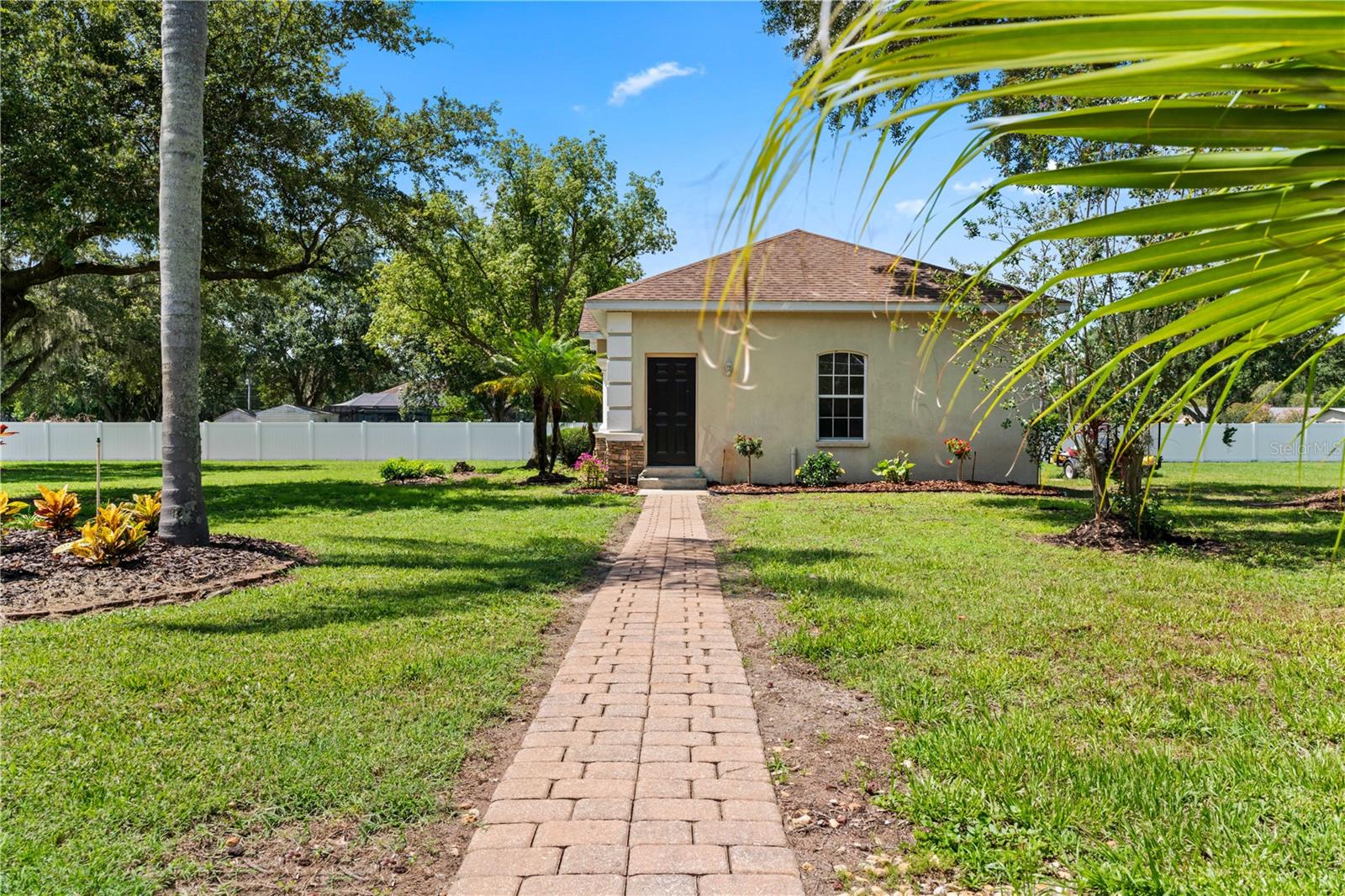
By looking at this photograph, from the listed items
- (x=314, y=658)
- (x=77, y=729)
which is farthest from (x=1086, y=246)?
(x=77, y=729)

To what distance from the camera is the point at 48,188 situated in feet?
43.3

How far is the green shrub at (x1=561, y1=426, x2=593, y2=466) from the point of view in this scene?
77.3ft

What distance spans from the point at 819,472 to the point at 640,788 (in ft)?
46.6

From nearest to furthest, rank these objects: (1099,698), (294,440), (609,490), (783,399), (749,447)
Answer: (1099,698) < (749,447) < (609,490) < (783,399) < (294,440)

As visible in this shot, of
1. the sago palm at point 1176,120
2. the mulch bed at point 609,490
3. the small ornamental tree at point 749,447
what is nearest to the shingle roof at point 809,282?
the small ornamental tree at point 749,447

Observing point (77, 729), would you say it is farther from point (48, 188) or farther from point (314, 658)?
point (48, 188)

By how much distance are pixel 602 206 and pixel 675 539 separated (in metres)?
19.0

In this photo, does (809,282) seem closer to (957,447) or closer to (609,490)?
(957,447)

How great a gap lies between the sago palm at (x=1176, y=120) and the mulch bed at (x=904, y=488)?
1564 cm

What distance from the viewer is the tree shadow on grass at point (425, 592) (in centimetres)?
645

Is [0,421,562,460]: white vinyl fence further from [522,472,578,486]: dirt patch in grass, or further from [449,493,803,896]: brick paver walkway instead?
[449,493,803,896]: brick paver walkway

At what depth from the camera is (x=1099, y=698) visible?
4.77 metres

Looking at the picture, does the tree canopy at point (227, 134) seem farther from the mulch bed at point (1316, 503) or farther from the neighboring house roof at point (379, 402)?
the neighboring house roof at point (379, 402)

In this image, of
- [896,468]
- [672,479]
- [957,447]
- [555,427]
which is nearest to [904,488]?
[896,468]
